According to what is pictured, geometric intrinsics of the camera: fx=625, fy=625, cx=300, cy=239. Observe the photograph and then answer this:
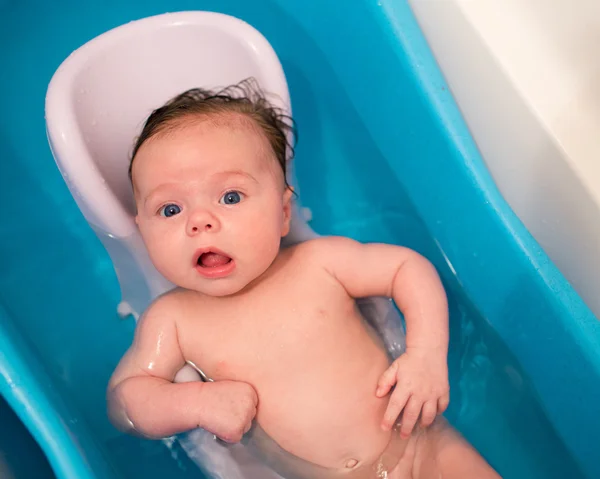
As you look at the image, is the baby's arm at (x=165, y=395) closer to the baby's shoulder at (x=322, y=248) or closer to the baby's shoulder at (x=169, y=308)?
the baby's shoulder at (x=169, y=308)

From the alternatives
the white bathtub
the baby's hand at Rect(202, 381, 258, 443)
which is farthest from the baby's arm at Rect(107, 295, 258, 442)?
the white bathtub

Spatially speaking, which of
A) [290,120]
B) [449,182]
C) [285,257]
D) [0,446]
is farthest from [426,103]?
[0,446]

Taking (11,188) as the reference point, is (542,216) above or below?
below

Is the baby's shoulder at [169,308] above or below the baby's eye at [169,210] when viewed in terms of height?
below

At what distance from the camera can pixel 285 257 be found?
1.10 metres

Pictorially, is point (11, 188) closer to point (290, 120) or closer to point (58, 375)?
point (58, 375)

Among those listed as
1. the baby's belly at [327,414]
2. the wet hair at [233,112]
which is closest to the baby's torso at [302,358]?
the baby's belly at [327,414]

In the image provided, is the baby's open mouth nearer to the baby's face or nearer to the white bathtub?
the baby's face

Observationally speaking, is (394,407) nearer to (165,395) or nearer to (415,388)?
(415,388)

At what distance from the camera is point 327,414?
3.20 feet

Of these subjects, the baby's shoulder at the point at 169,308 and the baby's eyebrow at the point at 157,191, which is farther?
the baby's shoulder at the point at 169,308

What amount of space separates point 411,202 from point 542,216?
0.93 feet

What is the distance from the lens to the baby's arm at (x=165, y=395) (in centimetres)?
96

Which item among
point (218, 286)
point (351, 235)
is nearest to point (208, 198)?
point (218, 286)
